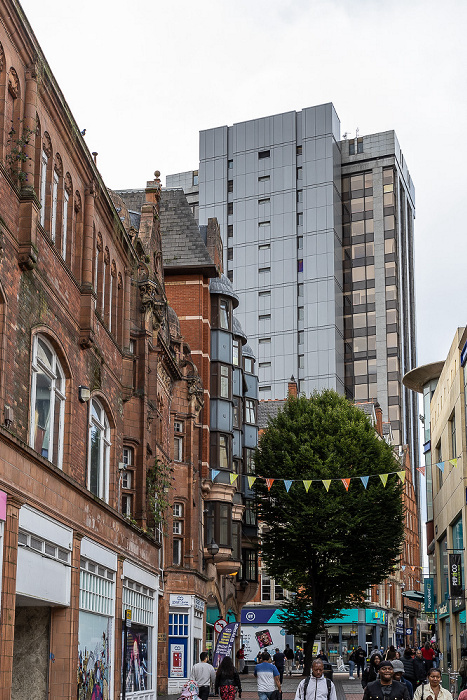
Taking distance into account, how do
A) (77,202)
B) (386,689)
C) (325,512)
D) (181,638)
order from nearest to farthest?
(386,689) → (77,202) → (181,638) → (325,512)

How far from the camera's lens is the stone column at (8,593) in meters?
13.8

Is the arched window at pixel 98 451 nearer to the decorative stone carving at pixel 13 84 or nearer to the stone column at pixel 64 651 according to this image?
the stone column at pixel 64 651

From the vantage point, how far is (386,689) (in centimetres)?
1190

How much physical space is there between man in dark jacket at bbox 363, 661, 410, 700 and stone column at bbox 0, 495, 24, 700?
5251mm

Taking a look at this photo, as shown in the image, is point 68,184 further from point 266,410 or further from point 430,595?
point 266,410

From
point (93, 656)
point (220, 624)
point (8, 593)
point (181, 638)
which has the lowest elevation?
point (181, 638)

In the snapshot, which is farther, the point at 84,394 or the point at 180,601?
the point at 180,601

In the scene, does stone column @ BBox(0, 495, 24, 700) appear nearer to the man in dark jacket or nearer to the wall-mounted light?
the man in dark jacket

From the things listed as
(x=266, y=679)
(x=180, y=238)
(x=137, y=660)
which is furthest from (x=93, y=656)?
(x=180, y=238)

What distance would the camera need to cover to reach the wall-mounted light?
1964 centimetres

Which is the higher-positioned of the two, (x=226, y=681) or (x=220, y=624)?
(x=220, y=624)

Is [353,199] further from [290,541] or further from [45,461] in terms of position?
[45,461]

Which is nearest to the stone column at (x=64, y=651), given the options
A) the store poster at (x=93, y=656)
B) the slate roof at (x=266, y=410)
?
the store poster at (x=93, y=656)

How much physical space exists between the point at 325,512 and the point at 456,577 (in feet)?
23.7
